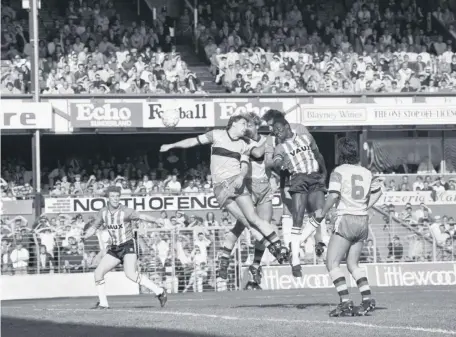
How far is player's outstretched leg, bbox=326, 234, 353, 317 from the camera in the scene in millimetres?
13523

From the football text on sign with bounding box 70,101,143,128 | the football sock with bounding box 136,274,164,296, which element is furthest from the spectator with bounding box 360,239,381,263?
the football sock with bounding box 136,274,164,296

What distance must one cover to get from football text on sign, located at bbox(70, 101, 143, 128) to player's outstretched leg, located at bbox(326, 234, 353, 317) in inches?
793

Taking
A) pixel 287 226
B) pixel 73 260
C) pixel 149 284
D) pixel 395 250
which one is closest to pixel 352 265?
pixel 287 226

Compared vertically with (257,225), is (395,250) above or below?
below

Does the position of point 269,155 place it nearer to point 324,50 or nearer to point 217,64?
point 217,64

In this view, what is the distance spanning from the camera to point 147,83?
33.9 m

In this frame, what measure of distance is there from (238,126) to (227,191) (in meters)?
0.89

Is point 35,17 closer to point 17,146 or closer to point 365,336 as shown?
point 17,146

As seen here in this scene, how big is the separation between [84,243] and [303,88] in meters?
11.4

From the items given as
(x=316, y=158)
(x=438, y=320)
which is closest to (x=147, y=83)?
(x=316, y=158)

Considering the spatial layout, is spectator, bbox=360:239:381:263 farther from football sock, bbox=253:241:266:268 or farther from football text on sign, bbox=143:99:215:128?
football sock, bbox=253:241:266:268

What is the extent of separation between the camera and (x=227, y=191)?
16.2m

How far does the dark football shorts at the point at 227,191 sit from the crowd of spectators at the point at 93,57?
17345 millimetres

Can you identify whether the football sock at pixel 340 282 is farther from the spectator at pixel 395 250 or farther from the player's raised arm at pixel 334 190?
the spectator at pixel 395 250
